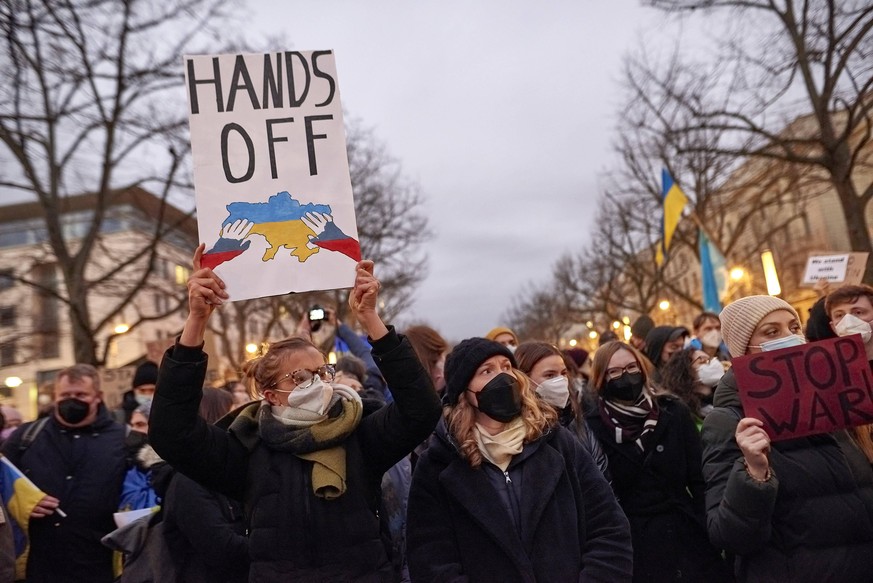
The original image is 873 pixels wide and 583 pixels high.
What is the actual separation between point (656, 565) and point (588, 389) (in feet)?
3.93

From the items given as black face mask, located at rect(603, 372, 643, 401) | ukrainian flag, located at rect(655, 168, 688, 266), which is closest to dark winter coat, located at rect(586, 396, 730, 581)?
black face mask, located at rect(603, 372, 643, 401)

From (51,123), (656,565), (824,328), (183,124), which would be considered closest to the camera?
(656,565)

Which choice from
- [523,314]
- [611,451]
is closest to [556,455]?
[611,451]

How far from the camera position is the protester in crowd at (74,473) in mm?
4551

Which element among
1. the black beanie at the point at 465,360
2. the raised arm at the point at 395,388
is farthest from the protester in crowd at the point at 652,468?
the raised arm at the point at 395,388

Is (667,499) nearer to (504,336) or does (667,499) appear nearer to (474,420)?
(474,420)

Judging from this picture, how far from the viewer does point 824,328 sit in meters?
4.55

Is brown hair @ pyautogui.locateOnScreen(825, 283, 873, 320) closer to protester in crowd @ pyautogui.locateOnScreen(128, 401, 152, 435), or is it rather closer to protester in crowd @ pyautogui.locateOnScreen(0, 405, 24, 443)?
protester in crowd @ pyautogui.locateOnScreen(128, 401, 152, 435)

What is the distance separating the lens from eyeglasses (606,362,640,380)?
422 centimetres

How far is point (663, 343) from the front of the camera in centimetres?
616

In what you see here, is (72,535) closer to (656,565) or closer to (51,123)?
(656,565)

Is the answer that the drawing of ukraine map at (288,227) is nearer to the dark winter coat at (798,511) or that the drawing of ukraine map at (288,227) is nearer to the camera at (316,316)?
the dark winter coat at (798,511)

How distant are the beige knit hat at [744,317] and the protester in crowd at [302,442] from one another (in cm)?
150

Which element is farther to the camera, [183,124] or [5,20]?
[183,124]
